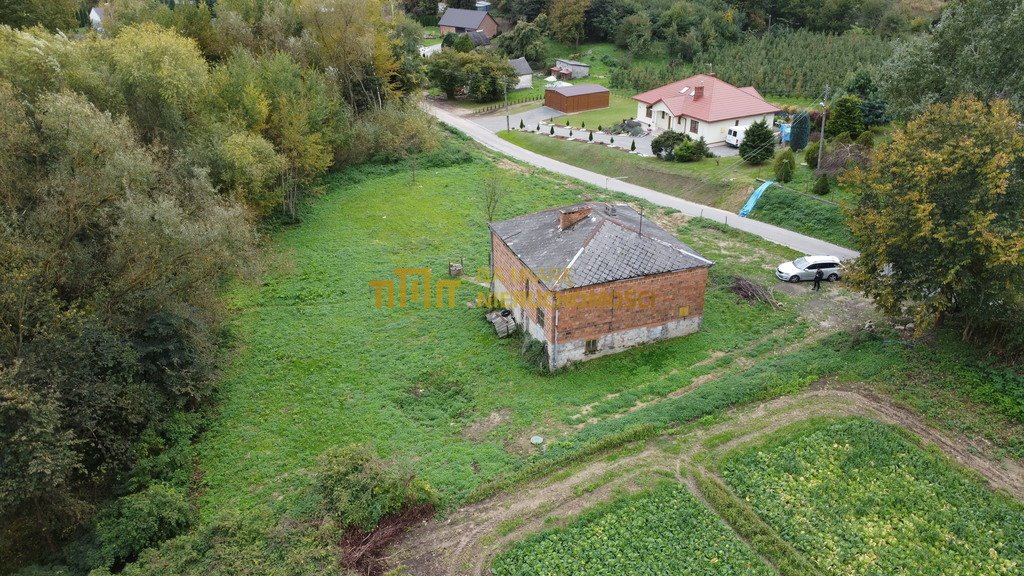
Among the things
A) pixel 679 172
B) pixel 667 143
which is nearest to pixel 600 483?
pixel 679 172

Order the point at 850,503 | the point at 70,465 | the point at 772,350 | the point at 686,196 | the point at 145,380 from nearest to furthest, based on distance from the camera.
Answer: the point at 70,465 < the point at 850,503 < the point at 145,380 < the point at 772,350 < the point at 686,196

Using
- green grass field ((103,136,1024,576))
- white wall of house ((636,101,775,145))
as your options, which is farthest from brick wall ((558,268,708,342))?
white wall of house ((636,101,775,145))

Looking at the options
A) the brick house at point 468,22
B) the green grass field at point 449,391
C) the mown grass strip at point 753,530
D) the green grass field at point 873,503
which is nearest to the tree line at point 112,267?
the green grass field at point 449,391

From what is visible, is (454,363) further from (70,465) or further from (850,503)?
(850,503)

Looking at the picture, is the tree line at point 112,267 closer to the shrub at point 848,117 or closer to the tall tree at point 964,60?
the tall tree at point 964,60

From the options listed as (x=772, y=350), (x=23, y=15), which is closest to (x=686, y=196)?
(x=772, y=350)

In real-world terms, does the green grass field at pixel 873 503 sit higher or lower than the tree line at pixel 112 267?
lower
